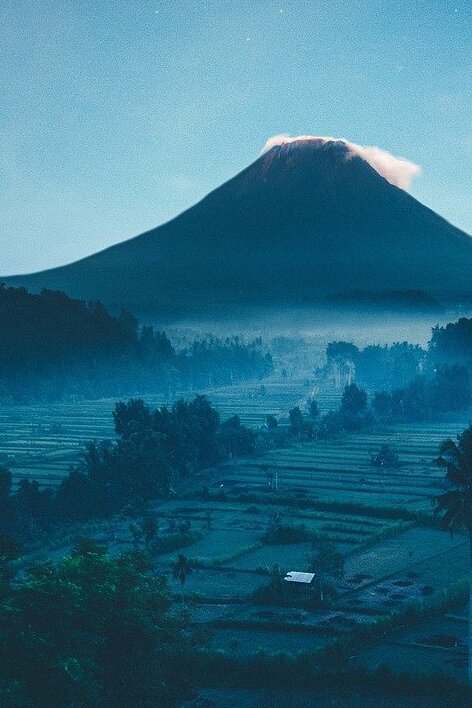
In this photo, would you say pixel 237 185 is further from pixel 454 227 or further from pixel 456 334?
pixel 456 334

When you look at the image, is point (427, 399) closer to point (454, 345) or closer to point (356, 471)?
point (454, 345)

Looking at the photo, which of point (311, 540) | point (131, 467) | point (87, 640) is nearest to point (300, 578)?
point (311, 540)

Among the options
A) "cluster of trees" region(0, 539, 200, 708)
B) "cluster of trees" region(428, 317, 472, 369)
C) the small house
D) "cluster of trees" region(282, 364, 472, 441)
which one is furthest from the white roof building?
"cluster of trees" region(428, 317, 472, 369)

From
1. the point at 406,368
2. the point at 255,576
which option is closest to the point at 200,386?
the point at 406,368

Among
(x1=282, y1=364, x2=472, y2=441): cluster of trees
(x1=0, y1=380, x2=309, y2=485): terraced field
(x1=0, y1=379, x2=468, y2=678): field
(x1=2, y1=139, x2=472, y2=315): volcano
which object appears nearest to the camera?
(x1=2, y1=139, x2=472, y2=315): volcano

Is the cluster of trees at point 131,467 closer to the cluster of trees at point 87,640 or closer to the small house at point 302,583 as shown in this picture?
the small house at point 302,583

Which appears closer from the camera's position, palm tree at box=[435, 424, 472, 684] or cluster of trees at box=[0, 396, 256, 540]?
palm tree at box=[435, 424, 472, 684]

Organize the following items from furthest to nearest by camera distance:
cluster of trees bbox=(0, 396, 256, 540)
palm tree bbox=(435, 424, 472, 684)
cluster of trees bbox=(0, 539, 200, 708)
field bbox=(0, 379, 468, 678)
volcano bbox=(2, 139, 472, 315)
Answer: cluster of trees bbox=(0, 396, 256, 540) → field bbox=(0, 379, 468, 678) → volcano bbox=(2, 139, 472, 315) → palm tree bbox=(435, 424, 472, 684) → cluster of trees bbox=(0, 539, 200, 708)

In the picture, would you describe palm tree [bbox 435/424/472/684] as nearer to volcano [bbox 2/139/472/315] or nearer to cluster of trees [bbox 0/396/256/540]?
volcano [bbox 2/139/472/315]
